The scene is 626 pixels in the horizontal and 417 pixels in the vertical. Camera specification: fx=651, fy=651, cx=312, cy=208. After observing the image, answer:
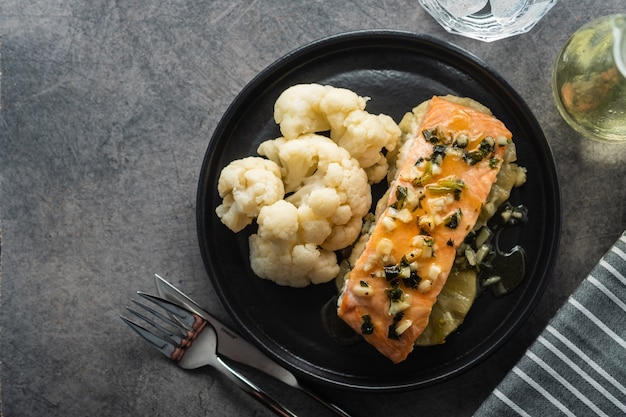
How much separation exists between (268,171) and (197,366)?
879 millimetres

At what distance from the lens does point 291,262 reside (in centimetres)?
252

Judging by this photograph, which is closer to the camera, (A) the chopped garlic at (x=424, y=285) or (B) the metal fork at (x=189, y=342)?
(A) the chopped garlic at (x=424, y=285)

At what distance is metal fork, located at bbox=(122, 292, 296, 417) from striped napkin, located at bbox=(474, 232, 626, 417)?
35.0 inches

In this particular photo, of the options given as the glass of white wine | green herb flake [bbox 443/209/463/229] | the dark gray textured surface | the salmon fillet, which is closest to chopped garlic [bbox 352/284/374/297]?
the salmon fillet

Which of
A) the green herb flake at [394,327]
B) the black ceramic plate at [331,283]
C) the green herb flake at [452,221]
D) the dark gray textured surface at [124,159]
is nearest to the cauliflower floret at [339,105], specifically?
the black ceramic plate at [331,283]

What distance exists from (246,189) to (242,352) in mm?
701

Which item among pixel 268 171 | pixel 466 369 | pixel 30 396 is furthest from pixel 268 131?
pixel 30 396

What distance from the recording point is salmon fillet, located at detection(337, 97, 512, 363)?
2361 mm

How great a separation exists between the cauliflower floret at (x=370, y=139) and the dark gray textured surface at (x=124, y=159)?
20.0 inches

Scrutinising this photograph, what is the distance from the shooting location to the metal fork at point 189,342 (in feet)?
8.61

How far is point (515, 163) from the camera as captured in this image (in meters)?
2.64

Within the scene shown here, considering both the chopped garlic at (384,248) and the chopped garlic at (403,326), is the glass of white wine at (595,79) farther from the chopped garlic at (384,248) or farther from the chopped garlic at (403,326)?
the chopped garlic at (403,326)

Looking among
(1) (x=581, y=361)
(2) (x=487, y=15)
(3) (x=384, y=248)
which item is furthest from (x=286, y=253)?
(2) (x=487, y=15)

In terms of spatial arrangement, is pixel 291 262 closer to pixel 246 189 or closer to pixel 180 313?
pixel 246 189
